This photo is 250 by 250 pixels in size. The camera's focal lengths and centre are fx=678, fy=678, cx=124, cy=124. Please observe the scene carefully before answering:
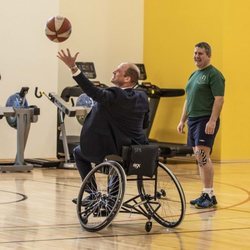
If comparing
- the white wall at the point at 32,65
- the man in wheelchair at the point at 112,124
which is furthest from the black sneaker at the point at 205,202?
the white wall at the point at 32,65

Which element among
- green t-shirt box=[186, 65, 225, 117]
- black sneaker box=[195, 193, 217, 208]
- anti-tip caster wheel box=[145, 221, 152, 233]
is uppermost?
green t-shirt box=[186, 65, 225, 117]

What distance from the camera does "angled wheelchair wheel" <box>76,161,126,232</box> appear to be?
14.8 ft

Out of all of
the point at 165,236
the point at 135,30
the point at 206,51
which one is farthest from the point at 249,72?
the point at 165,236

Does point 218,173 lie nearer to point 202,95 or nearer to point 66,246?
point 202,95

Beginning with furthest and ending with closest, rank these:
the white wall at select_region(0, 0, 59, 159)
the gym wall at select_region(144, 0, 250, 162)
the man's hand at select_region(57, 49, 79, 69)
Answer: the gym wall at select_region(144, 0, 250, 162), the white wall at select_region(0, 0, 59, 159), the man's hand at select_region(57, 49, 79, 69)

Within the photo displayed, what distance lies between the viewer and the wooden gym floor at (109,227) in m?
4.27

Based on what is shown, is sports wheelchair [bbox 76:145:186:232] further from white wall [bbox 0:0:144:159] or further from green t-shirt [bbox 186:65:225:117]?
white wall [bbox 0:0:144:159]

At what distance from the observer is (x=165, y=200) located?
618 centimetres

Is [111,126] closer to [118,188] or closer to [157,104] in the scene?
[118,188]

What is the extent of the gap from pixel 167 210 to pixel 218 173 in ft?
12.9

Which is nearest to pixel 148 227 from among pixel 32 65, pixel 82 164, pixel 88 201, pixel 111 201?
pixel 111 201

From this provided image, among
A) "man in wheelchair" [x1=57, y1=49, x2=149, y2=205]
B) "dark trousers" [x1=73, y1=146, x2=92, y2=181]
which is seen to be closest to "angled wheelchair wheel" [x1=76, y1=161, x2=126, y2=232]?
"man in wheelchair" [x1=57, y1=49, x2=149, y2=205]

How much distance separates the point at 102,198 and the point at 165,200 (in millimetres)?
1556

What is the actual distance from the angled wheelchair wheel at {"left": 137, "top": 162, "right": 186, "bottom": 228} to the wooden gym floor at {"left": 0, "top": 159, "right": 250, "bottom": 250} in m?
0.08
